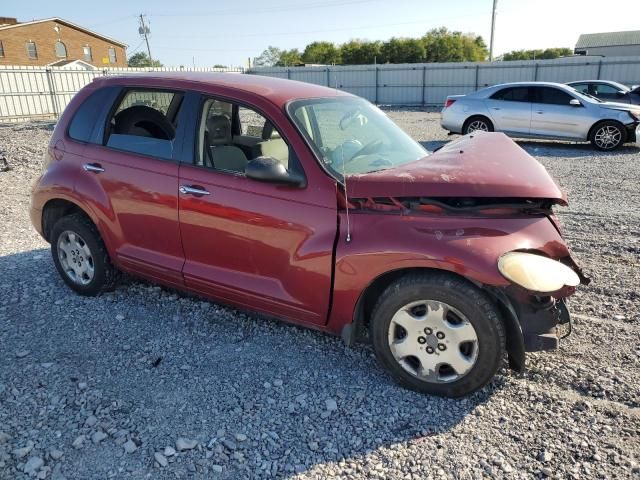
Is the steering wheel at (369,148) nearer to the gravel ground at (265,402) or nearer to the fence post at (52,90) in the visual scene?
the gravel ground at (265,402)

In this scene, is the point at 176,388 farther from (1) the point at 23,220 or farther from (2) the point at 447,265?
(1) the point at 23,220

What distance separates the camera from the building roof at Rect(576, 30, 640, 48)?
5903 cm

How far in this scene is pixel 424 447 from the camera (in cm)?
258

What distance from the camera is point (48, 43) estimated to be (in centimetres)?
5069

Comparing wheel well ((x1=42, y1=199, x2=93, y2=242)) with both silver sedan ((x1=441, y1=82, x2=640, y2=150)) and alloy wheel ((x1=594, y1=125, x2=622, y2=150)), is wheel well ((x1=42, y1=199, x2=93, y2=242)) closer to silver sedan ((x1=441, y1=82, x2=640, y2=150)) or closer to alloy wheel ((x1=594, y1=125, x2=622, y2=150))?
silver sedan ((x1=441, y1=82, x2=640, y2=150))

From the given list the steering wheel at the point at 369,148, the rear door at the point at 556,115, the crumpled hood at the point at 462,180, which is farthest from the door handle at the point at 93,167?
the rear door at the point at 556,115

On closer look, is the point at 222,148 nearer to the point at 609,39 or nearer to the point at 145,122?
the point at 145,122

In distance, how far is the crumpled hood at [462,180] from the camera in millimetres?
2789

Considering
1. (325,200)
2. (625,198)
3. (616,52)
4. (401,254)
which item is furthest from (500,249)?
(616,52)

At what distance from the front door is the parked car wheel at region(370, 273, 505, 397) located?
43 cm

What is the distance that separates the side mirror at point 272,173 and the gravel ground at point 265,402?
1.22 m

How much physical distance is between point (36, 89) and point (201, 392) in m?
20.5

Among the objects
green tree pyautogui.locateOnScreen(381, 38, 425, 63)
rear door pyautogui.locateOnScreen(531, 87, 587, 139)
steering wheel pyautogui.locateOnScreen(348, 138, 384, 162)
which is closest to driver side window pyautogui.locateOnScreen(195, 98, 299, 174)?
steering wheel pyautogui.locateOnScreen(348, 138, 384, 162)

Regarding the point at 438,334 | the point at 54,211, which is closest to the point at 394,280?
the point at 438,334
